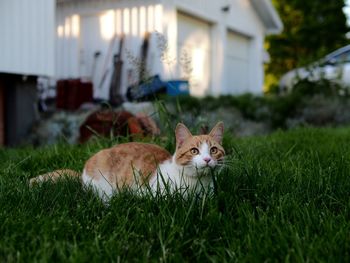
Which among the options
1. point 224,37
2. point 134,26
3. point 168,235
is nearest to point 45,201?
point 168,235

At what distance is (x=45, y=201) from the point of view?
263 centimetres

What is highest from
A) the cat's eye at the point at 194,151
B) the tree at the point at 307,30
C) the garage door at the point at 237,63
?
the tree at the point at 307,30

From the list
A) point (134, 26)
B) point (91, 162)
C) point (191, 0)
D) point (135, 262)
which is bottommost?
point (135, 262)

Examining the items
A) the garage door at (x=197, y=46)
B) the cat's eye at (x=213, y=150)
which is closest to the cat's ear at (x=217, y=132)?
the cat's eye at (x=213, y=150)

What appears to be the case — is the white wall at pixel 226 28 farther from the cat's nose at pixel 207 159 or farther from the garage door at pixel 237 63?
the cat's nose at pixel 207 159

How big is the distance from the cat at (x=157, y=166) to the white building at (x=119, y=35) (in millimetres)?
4607

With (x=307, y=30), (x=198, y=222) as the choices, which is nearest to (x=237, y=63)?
(x=307, y=30)

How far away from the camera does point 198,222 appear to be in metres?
2.34

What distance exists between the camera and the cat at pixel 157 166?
268cm

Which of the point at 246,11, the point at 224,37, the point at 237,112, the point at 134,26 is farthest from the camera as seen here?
the point at 246,11

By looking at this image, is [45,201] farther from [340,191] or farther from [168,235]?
[340,191]

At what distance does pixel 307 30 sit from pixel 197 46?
14687mm

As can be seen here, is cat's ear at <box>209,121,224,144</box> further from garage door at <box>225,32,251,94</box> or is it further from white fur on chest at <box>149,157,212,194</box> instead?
garage door at <box>225,32,251,94</box>

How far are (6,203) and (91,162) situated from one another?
0.71m
